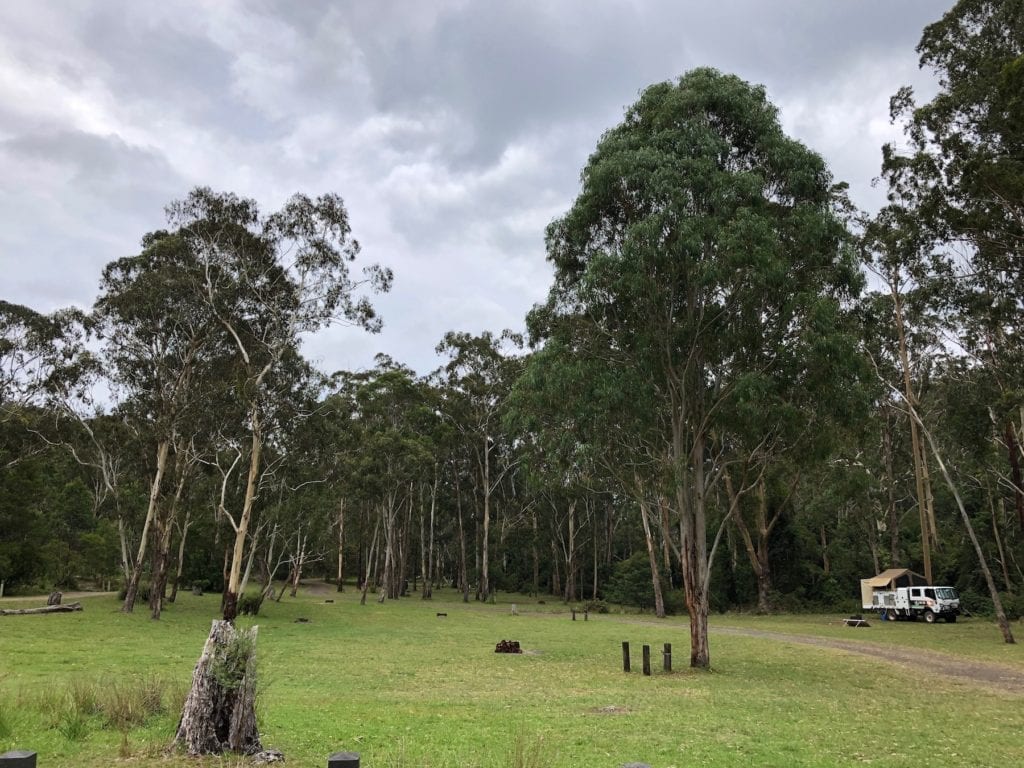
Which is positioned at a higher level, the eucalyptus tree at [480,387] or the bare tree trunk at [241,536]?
the eucalyptus tree at [480,387]

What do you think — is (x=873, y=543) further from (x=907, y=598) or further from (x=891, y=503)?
(x=907, y=598)

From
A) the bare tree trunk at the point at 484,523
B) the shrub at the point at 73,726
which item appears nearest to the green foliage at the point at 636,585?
the bare tree trunk at the point at 484,523

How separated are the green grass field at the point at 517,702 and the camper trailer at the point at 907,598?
9.52 meters

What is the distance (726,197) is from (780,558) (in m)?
34.2

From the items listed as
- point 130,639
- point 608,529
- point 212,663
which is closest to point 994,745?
point 212,663

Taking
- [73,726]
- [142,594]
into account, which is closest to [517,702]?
[73,726]

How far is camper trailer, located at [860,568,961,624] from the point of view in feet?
113

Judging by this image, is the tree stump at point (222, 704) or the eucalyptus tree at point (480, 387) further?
the eucalyptus tree at point (480, 387)

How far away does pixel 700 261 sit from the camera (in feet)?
53.5

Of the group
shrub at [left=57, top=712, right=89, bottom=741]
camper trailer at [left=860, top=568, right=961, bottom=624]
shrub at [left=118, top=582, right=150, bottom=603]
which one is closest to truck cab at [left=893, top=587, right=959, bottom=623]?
camper trailer at [left=860, top=568, right=961, bottom=624]

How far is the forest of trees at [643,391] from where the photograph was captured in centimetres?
1636

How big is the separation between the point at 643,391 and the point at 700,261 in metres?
3.59

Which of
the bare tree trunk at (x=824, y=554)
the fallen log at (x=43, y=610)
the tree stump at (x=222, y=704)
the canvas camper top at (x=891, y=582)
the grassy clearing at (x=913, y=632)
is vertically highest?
the bare tree trunk at (x=824, y=554)

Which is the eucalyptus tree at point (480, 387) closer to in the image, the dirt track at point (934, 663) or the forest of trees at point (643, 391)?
the forest of trees at point (643, 391)
